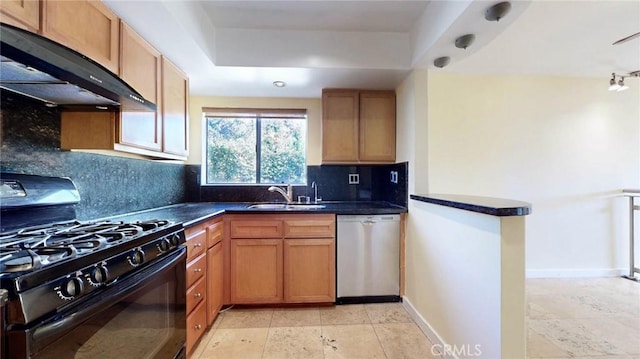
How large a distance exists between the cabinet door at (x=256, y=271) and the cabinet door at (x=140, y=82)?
1.10 metres

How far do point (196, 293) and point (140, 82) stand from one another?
1465mm

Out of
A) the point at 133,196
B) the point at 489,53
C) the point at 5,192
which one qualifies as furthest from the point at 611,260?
the point at 5,192

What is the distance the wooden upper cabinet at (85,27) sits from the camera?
1222mm

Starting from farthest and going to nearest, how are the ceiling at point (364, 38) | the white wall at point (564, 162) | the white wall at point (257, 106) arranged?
the white wall at point (257, 106) < the white wall at point (564, 162) < the ceiling at point (364, 38)

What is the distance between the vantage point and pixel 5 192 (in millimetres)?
1267

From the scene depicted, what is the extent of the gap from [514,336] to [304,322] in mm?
1514

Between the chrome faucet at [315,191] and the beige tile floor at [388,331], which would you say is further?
the chrome faucet at [315,191]

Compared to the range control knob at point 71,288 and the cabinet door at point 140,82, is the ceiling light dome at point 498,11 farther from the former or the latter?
the range control knob at point 71,288

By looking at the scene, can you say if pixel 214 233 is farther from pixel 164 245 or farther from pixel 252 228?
pixel 164 245

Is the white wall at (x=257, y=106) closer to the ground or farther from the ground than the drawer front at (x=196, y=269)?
farther from the ground

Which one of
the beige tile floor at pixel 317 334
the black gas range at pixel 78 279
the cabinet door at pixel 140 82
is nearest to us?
the black gas range at pixel 78 279

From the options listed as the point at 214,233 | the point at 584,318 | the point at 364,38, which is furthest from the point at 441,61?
the point at 584,318

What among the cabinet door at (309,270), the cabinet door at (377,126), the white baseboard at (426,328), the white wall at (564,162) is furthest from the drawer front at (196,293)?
the white wall at (564,162)

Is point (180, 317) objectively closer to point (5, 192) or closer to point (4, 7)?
point (5, 192)
